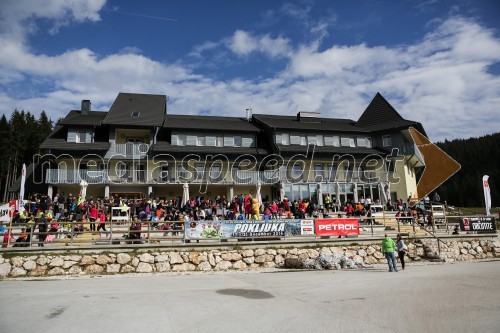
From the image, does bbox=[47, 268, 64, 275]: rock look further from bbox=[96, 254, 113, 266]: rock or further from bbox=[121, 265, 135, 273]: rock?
bbox=[121, 265, 135, 273]: rock

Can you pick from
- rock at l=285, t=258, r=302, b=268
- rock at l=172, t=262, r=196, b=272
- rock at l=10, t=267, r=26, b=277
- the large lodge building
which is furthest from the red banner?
the large lodge building

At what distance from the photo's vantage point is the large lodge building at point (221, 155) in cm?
3064

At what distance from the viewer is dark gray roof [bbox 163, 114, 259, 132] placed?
34000mm

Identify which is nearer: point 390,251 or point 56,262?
point 56,262

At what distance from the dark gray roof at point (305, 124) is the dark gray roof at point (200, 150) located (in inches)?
134

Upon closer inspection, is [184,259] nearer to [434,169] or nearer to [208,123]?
[434,169]

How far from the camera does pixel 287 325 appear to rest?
22.6 feet

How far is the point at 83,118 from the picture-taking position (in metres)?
33.5

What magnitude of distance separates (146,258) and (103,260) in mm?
1781

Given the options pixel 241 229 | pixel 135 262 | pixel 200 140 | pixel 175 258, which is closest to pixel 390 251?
pixel 241 229

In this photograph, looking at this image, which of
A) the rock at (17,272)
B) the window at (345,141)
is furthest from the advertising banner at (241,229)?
the window at (345,141)

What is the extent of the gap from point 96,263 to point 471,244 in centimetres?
2123

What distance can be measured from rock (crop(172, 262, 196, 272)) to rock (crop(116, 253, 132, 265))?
6.64 feet

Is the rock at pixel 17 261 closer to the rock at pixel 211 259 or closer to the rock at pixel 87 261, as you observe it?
the rock at pixel 87 261
